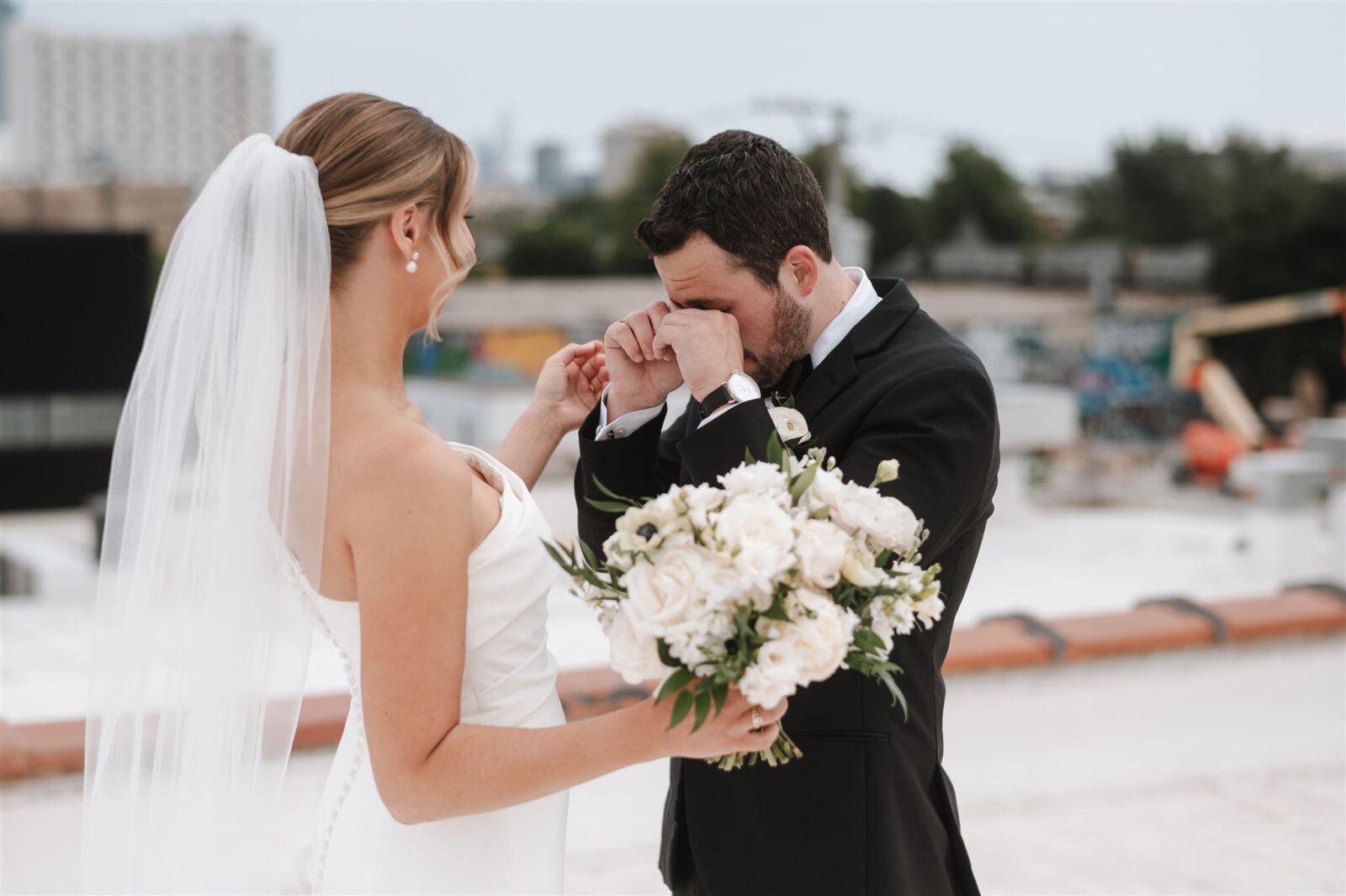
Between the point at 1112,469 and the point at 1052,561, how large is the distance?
55.5 ft

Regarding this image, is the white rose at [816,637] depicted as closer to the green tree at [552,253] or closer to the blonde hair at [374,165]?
the blonde hair at [374,165]

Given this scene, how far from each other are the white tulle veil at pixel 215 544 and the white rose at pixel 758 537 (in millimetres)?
608

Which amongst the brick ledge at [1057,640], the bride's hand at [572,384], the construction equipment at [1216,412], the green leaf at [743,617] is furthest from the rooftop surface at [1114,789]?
the construction equipment at [1216,412]

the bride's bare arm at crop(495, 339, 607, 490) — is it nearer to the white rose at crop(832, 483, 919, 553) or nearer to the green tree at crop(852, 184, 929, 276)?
the white rose at crop(832, 483, 919, 553)

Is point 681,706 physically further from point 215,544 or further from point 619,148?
point 619,148

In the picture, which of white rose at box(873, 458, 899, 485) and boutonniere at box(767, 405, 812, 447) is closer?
white rose at box(873, 458, 899, 485)

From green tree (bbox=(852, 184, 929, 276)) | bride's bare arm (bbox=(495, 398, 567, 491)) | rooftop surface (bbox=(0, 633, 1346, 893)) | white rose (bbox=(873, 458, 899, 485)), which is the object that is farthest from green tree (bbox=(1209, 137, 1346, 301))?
white rose (bbox=(873, 458, 899, 485))

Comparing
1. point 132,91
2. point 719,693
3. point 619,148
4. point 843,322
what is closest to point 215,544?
point 719,693

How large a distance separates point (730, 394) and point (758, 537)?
18.2 inches

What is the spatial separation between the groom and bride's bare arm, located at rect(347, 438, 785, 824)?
395 millimetres

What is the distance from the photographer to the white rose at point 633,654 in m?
1.56

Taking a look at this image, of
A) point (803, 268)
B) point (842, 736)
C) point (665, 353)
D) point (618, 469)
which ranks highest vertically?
point (803, 268)

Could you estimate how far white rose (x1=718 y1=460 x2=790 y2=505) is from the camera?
1.59 m

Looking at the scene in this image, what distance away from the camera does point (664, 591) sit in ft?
5.06
